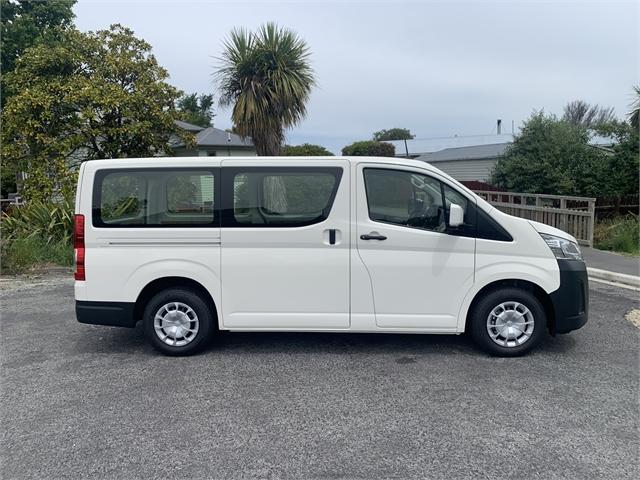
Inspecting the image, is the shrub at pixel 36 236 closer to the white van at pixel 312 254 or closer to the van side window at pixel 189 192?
the white van at pixel 312 254

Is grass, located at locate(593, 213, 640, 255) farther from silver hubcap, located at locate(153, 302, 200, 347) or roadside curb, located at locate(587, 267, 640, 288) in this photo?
silver hubcap, located at locate(153, 302, 200, 347)

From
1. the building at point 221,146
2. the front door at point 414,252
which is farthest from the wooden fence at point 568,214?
the building at point 221,146

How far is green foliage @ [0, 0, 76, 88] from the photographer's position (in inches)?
819

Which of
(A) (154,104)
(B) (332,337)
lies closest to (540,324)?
(B) (332,337)

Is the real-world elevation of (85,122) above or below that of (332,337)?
above

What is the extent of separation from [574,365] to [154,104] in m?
11.3

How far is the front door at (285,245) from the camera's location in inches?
192

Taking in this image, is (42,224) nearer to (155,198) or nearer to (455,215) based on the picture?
(155,198)

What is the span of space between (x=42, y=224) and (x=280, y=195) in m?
7.68

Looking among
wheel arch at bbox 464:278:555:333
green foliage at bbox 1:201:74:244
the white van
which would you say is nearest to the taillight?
the white van

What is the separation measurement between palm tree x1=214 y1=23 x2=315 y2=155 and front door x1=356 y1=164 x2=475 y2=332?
30.5 ft

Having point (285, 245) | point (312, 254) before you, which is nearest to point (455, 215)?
point (312, 254)

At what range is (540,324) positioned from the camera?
16.0 feet

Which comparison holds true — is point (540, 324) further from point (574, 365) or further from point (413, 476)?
point (413, 476)
